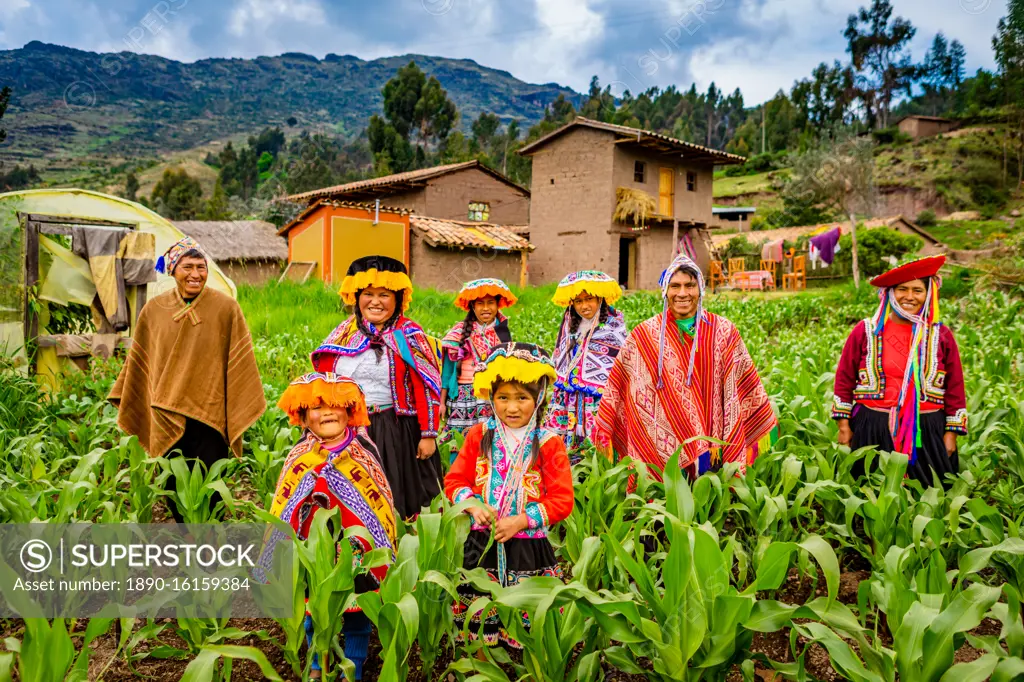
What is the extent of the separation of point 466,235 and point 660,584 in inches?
Answer: 658

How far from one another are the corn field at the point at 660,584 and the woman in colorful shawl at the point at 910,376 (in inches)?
9.2

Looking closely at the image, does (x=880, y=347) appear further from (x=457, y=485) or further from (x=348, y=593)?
(x=348, y=593)

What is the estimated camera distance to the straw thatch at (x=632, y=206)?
778 inches

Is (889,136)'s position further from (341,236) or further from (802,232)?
(341,236)

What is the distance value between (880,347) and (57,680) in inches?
147

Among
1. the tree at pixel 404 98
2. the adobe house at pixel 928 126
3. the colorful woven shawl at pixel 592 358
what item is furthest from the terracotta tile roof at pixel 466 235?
the adobe house at pixel 928 126

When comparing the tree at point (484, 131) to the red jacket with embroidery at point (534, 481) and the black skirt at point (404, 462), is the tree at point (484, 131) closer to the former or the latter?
the black skirt at point (404, 462)

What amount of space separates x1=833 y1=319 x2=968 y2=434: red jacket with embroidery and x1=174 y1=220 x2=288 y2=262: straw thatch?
73.0 ft

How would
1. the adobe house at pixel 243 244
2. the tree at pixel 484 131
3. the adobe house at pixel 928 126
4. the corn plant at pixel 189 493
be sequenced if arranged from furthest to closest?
the tree at pixel 484 131, the adobe house at pixel 928 126, the adobe house at pixel 243 244, the corn plant at pixel 189 493

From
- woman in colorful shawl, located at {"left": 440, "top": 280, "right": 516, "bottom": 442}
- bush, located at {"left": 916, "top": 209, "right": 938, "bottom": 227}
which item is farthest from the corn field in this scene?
bush, located at {"left": 916, "top": 209, "right": 938, "bottom": 227}

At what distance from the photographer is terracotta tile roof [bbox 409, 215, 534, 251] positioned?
1792 centimetres

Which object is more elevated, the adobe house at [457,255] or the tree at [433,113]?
the tree at [433,113]

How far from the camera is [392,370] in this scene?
11.4 feet

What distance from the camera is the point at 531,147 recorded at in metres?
21.2
